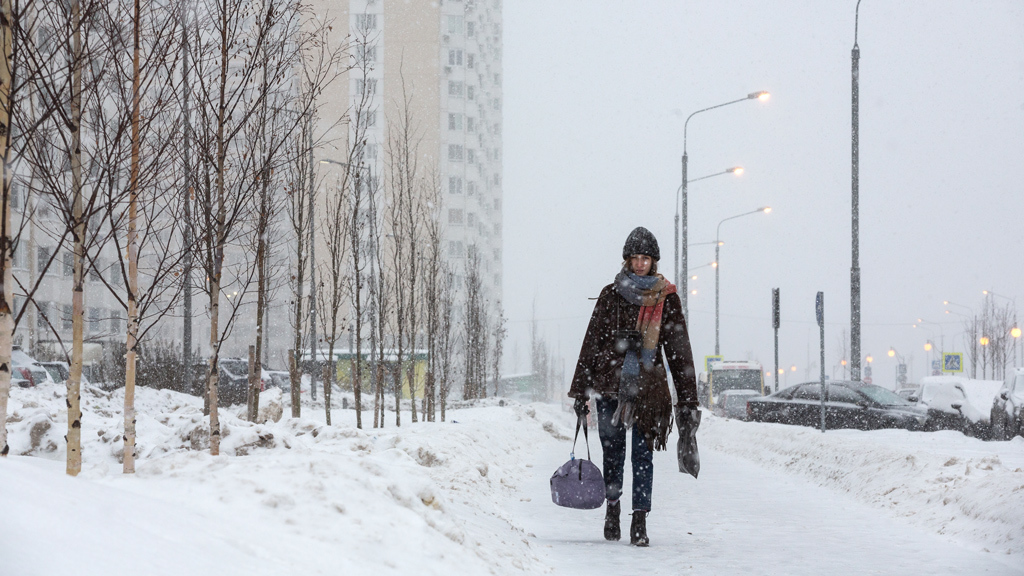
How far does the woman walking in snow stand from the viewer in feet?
20.5

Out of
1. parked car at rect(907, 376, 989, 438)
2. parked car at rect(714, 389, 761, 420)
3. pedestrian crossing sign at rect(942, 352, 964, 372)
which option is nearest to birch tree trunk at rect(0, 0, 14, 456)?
parked car at rect(907, 376, 989, 438)

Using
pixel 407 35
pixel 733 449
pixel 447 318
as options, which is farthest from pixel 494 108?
pixel 733 449

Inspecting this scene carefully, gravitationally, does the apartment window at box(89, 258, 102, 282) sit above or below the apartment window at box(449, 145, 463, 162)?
below

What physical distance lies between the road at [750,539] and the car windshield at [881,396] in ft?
36.9

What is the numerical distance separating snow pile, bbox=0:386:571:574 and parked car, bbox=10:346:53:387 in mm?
12969

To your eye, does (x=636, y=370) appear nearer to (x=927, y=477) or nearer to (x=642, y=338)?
(x=642, y=338)

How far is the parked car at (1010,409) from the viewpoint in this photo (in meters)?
18.2

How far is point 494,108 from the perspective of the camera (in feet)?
349

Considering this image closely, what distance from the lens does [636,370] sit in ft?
20.6

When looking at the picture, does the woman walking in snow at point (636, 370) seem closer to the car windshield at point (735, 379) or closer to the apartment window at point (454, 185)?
the car windshield at point (735, 379)

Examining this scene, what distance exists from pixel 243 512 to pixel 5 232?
1.85 m

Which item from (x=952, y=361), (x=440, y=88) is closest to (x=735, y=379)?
(x=952, y=361)

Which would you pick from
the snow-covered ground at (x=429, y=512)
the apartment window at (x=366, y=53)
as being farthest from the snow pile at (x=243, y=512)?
the apartment window at (x=366, y=53)

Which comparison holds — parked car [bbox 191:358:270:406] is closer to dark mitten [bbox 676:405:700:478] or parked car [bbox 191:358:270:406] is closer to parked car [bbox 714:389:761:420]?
parked car [bbox 714:389:761:420]
